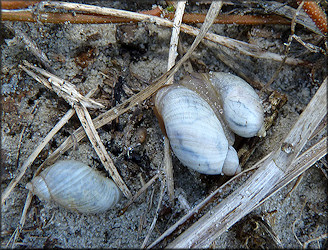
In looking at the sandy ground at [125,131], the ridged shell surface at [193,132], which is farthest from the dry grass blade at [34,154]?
the ridged shell surface at [193,132]

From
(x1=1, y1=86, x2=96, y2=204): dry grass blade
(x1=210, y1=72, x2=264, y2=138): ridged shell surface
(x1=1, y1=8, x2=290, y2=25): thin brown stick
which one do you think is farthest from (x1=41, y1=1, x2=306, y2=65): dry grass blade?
(x1=1, y1=86, x2=96, y2=204): dry grass blade

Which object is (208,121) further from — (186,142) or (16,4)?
(16,4)

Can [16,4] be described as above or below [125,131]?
above

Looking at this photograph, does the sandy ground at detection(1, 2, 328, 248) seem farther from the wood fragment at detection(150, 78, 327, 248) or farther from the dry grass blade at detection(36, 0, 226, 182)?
the wood fragment at detection(150, 78, 327, 248)

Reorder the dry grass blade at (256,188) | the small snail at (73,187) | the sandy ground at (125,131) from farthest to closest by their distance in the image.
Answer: the sandy ground at (125,131), the small snail at (73,187), the dry grass blade at (256,188)

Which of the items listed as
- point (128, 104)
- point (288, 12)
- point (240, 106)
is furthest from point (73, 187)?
point (288, 12)

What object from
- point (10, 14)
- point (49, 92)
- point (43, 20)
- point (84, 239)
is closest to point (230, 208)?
point (84, 239)

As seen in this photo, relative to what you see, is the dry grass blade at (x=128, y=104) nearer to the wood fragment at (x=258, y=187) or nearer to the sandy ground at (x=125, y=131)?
the sandy ground at (x=125, y=131)
